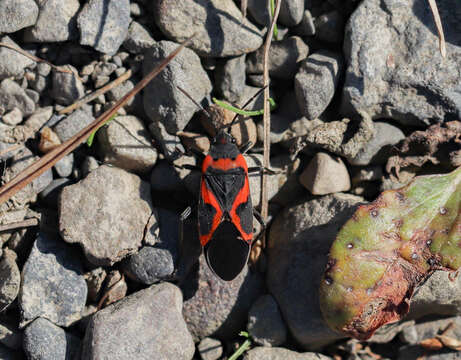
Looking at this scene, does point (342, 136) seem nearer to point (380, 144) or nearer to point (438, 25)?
point (380, 144)

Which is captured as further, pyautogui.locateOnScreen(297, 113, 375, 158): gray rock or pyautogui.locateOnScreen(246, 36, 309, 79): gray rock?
pyautogui.locateOnScreen(246, 36, 309, 79): gray rock

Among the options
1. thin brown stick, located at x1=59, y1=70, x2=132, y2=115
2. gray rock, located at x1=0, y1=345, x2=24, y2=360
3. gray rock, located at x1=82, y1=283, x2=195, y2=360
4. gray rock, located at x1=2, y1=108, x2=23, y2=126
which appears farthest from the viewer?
thin brown stick, located at x1=59, y1=70, x2=132, y2=115

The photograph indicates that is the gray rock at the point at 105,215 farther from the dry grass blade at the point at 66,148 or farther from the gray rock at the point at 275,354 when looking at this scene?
the gray rock at the point at 275,354

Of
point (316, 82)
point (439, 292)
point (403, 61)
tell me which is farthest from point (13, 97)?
point (439, 292)

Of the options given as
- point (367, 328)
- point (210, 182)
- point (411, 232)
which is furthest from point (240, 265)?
point (411, 232)

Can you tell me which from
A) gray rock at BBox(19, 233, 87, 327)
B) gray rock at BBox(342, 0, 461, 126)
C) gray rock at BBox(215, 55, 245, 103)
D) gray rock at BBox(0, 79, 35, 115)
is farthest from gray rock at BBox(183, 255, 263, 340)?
gray rock at BBox(0, 79, 35, 115)

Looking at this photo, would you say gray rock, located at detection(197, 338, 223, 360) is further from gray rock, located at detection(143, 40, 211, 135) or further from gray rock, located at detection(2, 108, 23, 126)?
gray rock, located at detection(2, 108, 23, 126)

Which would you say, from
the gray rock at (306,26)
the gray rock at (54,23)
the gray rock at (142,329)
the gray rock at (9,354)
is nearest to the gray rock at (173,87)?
the gray rock at (54,23)
